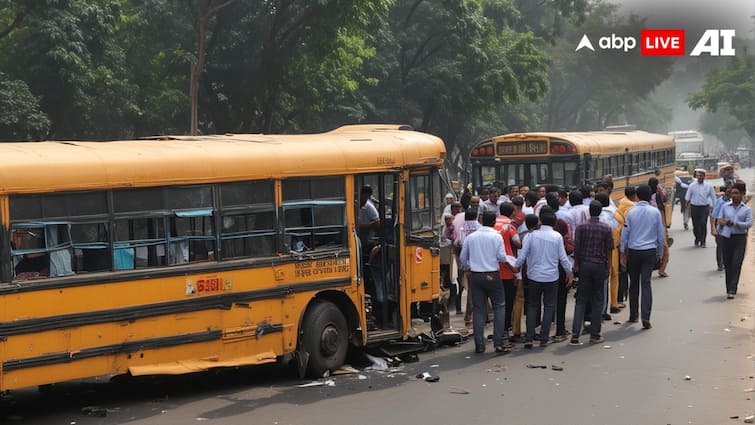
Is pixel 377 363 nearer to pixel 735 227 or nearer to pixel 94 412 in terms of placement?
pixel 94 412

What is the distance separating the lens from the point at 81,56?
29828mm

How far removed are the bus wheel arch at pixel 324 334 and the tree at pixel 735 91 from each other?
219ft

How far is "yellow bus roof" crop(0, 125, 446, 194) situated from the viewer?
30.5 feet

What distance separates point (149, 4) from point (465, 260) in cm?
2449

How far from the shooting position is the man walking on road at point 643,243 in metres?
14.1

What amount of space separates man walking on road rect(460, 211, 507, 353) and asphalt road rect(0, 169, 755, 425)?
11.6 inches

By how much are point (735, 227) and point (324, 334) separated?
26.3ft

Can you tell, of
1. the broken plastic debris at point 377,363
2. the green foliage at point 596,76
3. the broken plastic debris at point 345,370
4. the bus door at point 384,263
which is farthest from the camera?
the green foliage at point 596,76

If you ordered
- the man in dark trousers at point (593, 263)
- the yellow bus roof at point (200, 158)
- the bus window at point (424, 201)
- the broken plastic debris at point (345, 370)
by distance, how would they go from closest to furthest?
1. the yellow bus roof at point (200, 158)
2. the broken plastic debris at point (345, 370)
3. the bus window at point (424, 201)
4. the man in dark trousers at point (593, 263)

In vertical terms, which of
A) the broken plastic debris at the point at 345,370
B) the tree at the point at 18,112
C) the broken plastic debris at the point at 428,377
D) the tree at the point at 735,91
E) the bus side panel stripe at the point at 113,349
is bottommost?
the broken plastic debris at the point at 345,370

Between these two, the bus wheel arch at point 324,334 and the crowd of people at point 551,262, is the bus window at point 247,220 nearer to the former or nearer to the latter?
the bus wheel arch at point 324,334

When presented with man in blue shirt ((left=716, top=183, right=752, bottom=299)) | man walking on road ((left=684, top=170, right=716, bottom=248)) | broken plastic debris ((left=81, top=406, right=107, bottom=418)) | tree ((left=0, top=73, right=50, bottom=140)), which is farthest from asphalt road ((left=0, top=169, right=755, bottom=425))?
tree ((left=0, top=73, right=50, bottom=140))

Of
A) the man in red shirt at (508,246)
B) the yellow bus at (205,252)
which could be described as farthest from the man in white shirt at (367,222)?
the man in red shirt at (508,246)

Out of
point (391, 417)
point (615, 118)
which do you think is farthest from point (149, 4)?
point (615, 118)
